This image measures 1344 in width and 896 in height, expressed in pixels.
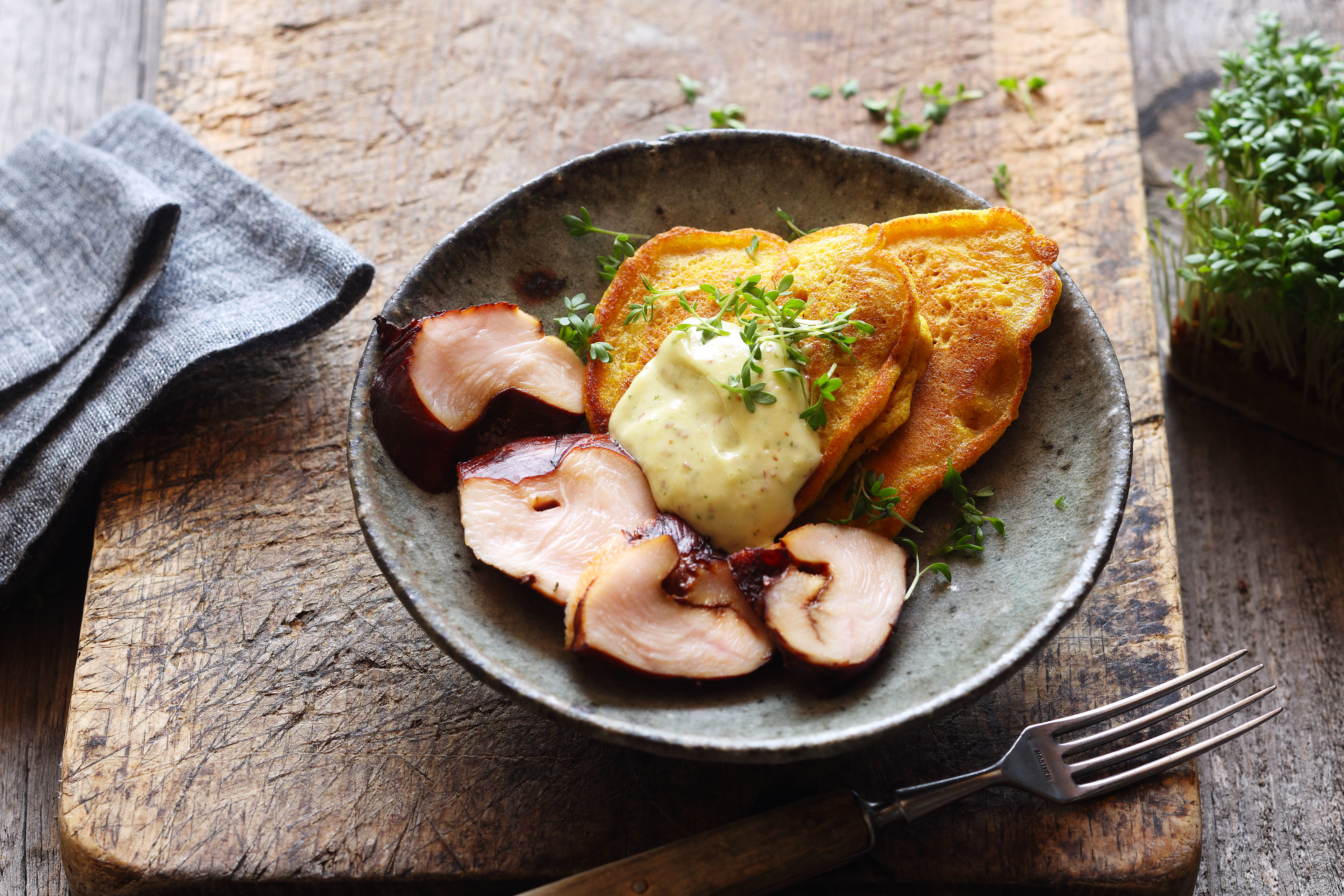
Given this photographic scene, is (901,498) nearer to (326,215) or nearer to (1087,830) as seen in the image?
(1087,830)

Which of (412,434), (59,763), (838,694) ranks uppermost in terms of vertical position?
(412,434)

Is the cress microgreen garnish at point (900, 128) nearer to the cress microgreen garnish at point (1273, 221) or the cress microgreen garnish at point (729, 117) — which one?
the cress microgreen garnish at point (729, 117)

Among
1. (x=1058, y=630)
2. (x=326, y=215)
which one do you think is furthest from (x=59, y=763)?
(x=1058, y=630)

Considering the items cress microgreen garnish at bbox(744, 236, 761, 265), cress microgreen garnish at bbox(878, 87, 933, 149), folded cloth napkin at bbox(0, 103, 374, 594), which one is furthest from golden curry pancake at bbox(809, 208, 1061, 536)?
folded cloth napkin at bbox(0, 103, 374, 594)

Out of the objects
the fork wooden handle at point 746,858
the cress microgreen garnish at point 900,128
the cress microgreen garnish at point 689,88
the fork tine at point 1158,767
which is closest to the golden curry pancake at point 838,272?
the fork wooden handle at point 746,858

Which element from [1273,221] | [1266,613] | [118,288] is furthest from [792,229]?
[118,288]

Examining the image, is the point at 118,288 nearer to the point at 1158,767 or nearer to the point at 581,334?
the point at 581,334
